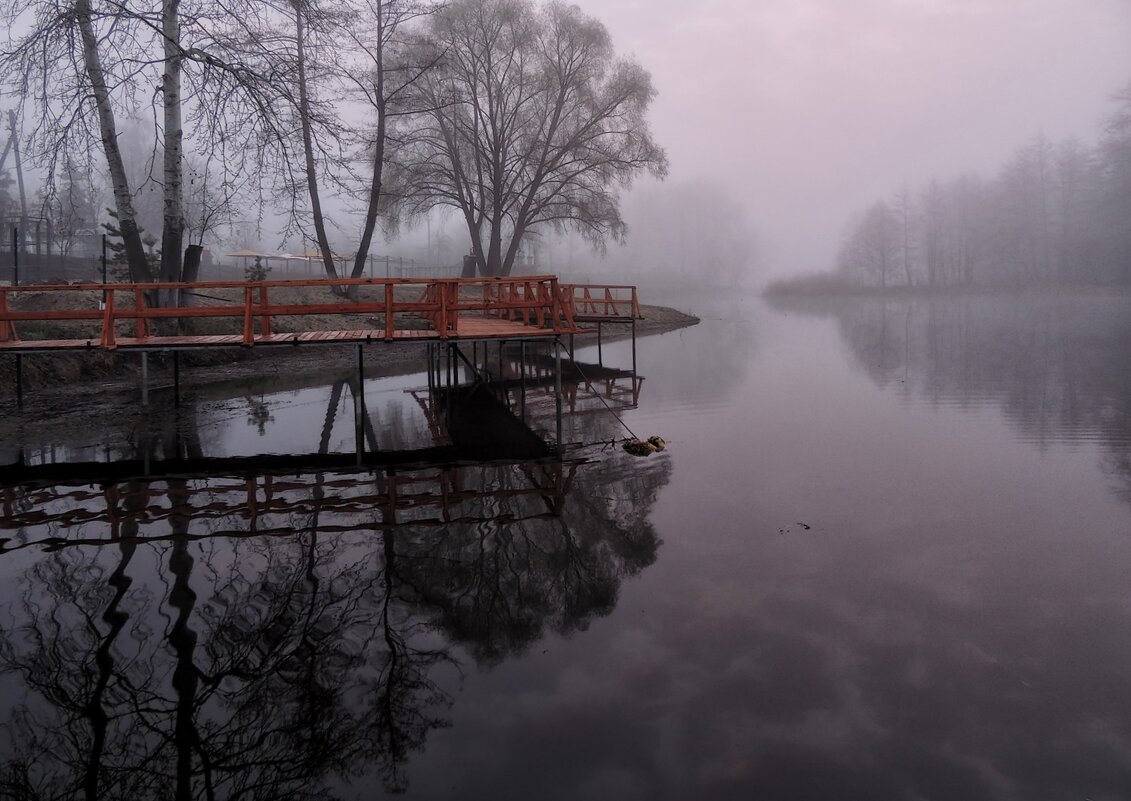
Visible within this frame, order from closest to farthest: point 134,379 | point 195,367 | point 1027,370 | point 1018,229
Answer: point 134,379 < point 1027,370 < point 195,367 < point 1018,229

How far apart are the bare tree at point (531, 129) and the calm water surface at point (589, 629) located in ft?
83.7

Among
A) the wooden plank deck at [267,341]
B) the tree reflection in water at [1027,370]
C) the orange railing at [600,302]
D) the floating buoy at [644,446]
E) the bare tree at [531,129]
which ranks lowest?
the floating buoy at [644,446]

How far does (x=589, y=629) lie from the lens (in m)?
4.78

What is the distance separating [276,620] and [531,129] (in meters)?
33.0

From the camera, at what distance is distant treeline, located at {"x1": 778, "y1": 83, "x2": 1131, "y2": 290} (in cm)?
6084

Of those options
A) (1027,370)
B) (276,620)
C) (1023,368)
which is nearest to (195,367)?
(276,620)

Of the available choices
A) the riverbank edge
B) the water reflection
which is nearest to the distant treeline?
the water reflection

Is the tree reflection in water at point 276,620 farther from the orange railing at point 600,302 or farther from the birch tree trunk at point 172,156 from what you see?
the birch tree trunk at point 172,156

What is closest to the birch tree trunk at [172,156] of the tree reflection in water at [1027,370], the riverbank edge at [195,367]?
the riverbank edge at [195,367]

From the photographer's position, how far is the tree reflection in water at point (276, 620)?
354 cm

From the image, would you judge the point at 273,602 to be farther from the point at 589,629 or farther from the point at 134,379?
the point at 134,379

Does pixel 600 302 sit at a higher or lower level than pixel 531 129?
lower

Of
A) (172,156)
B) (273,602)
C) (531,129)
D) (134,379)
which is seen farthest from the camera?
(531,129)

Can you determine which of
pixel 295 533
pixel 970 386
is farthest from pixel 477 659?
pixel 970 386
